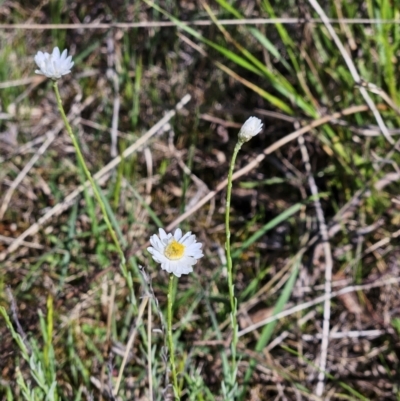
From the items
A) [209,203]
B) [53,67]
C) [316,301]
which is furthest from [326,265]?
[53,67]

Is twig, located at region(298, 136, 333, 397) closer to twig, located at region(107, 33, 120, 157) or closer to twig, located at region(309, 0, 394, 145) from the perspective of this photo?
twig, located at region(309, 0, 394, 145)

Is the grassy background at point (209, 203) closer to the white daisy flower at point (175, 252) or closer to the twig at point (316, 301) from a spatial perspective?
the twig at point (316, 301)

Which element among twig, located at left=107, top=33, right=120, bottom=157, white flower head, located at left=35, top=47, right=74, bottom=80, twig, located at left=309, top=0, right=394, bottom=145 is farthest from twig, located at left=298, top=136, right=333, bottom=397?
white flower head, located at left=35, top=47, right=74, bottom=80

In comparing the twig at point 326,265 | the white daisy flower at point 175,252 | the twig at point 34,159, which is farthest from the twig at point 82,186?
the white daisy flower at point 175,252

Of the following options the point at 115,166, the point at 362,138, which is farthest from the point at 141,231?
the point at 362,138

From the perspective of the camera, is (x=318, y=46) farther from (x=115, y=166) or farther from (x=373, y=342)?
(x=373, y=342)

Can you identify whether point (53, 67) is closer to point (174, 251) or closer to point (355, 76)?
point (174, 251)
